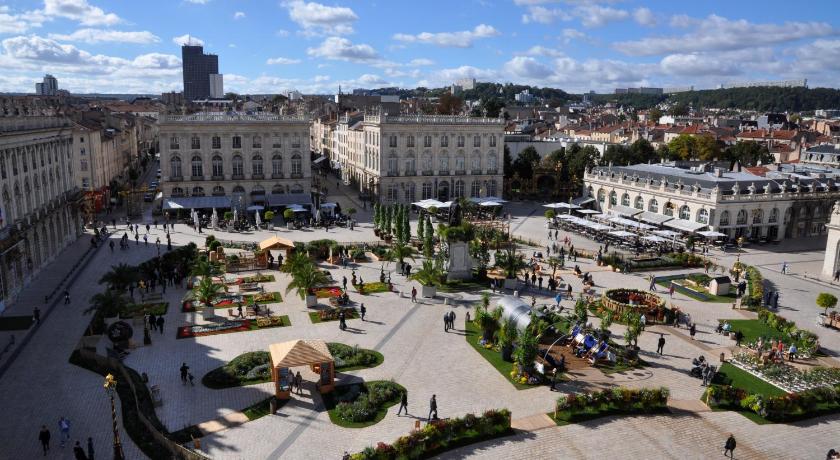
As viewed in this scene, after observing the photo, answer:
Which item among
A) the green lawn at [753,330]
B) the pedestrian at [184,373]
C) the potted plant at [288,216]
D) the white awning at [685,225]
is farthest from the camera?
the potted plant at [288,216]

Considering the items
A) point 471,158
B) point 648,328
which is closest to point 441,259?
point 648,328

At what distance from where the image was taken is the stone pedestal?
44.6 m

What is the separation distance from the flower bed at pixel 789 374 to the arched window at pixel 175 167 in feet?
199

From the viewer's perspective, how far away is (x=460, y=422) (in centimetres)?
2252

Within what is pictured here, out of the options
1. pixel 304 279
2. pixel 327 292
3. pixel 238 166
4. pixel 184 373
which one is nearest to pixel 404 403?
pixel 184 373

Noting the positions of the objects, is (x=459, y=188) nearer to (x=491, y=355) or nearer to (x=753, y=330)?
(x=753, y=330)

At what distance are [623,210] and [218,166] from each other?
47883 millimetres

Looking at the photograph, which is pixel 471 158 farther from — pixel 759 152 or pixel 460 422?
pixel 460 422

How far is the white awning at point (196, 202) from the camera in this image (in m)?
67.8

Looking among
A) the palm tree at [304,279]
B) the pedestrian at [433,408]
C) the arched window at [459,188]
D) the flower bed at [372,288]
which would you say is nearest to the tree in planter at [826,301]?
the flower bed at [372,288]

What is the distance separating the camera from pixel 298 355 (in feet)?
86.0

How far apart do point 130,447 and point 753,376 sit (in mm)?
27546

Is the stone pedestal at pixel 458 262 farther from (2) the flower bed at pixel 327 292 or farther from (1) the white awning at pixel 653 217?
(1) the white awning at pixel 653 217

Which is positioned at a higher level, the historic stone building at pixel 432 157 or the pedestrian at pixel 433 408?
the historic stone building at pixel 432 157
